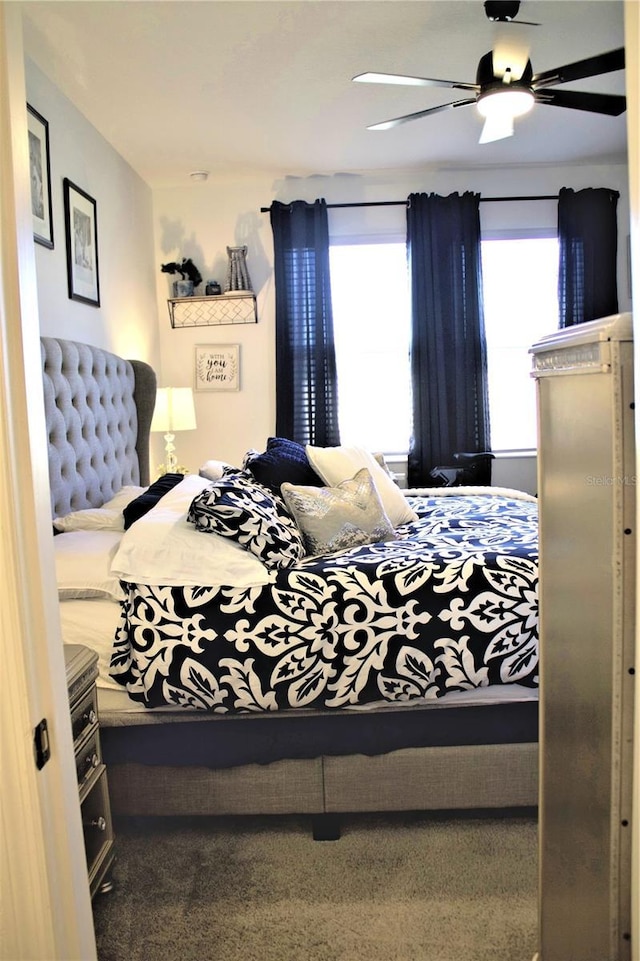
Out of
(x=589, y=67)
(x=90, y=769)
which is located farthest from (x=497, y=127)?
(x=90, y=769)

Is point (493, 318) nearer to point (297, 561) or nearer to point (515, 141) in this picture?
point (515, 141)

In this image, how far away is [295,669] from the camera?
2004 mm

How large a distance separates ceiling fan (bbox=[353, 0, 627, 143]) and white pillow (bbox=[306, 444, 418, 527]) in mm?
1436

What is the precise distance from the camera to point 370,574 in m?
2.10

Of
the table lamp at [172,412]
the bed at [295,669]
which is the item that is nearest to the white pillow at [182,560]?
the bed at [295,669]

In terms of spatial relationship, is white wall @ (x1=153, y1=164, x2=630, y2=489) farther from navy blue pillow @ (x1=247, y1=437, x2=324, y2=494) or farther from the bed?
the bed

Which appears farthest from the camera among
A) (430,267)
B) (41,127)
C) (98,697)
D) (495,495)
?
(430,267)

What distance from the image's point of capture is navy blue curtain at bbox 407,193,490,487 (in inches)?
205

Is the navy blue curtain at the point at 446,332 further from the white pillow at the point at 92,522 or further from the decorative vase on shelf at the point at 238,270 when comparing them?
the white pillow at the point at 92,522

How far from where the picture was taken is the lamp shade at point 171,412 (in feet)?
14.4

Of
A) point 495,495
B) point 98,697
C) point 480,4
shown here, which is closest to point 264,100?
point 480,4

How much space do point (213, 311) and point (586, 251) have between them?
8.77ft

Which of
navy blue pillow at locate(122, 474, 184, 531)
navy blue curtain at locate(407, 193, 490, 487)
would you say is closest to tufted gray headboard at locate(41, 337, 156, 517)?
navy blue pillow at locate(122, 474, 184, 531)

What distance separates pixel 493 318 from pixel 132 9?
330 cm
